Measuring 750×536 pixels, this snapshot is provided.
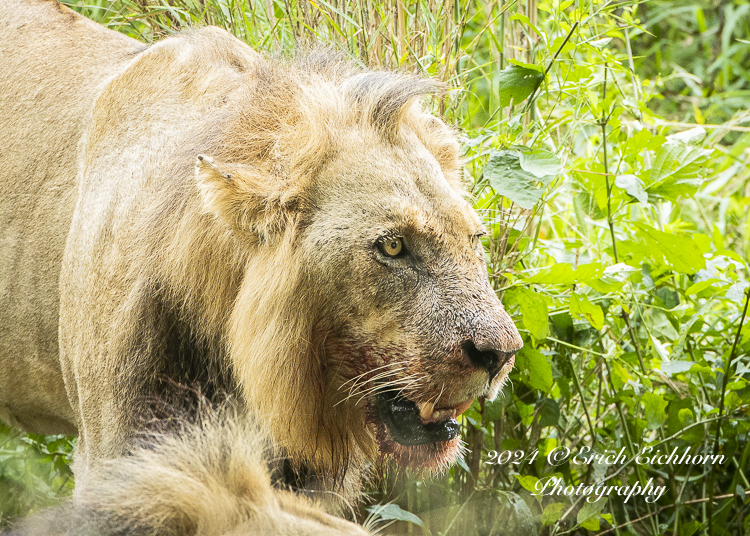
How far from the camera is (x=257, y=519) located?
1.29 metres

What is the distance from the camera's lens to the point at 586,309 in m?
2.45

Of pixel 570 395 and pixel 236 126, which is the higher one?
pixel 236 126

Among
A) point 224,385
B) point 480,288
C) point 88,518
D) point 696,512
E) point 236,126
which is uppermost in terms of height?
point 236,126

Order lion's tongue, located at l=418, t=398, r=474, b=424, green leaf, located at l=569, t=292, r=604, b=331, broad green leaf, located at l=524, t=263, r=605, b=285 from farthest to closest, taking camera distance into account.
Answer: green leaf, located at l=569, t=292, r=604, b=331
broad green leaf, located at l=524, t=263, r=605, b=285
lion's tongue, located at l=418, t=398, r=474, b=424

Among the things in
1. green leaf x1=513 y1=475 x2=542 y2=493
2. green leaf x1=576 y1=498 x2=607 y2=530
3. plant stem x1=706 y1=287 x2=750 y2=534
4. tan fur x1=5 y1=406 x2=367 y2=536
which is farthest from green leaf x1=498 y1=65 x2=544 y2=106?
tan fur x1=5 y1=406 x2=367 y2=536

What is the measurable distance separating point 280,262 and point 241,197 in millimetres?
160

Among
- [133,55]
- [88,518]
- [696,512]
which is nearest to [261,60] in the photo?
[133,55]

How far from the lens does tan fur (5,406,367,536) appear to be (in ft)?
4.26

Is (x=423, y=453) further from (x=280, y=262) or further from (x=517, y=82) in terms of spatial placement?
(x=517, y=82)

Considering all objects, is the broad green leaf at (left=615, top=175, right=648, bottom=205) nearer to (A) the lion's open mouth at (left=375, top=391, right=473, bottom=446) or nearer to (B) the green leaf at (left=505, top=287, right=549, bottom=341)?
(B) the green leaf at (left=505, top=287, right=549, bottom=341)

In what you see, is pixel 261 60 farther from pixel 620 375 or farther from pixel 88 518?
pixel 620 375

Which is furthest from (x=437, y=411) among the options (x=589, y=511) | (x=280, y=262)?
(x=589, y=511)

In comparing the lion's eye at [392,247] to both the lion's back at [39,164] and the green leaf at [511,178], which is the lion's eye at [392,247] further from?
the lion's back at [39,164]

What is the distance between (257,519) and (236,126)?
0.93 m
